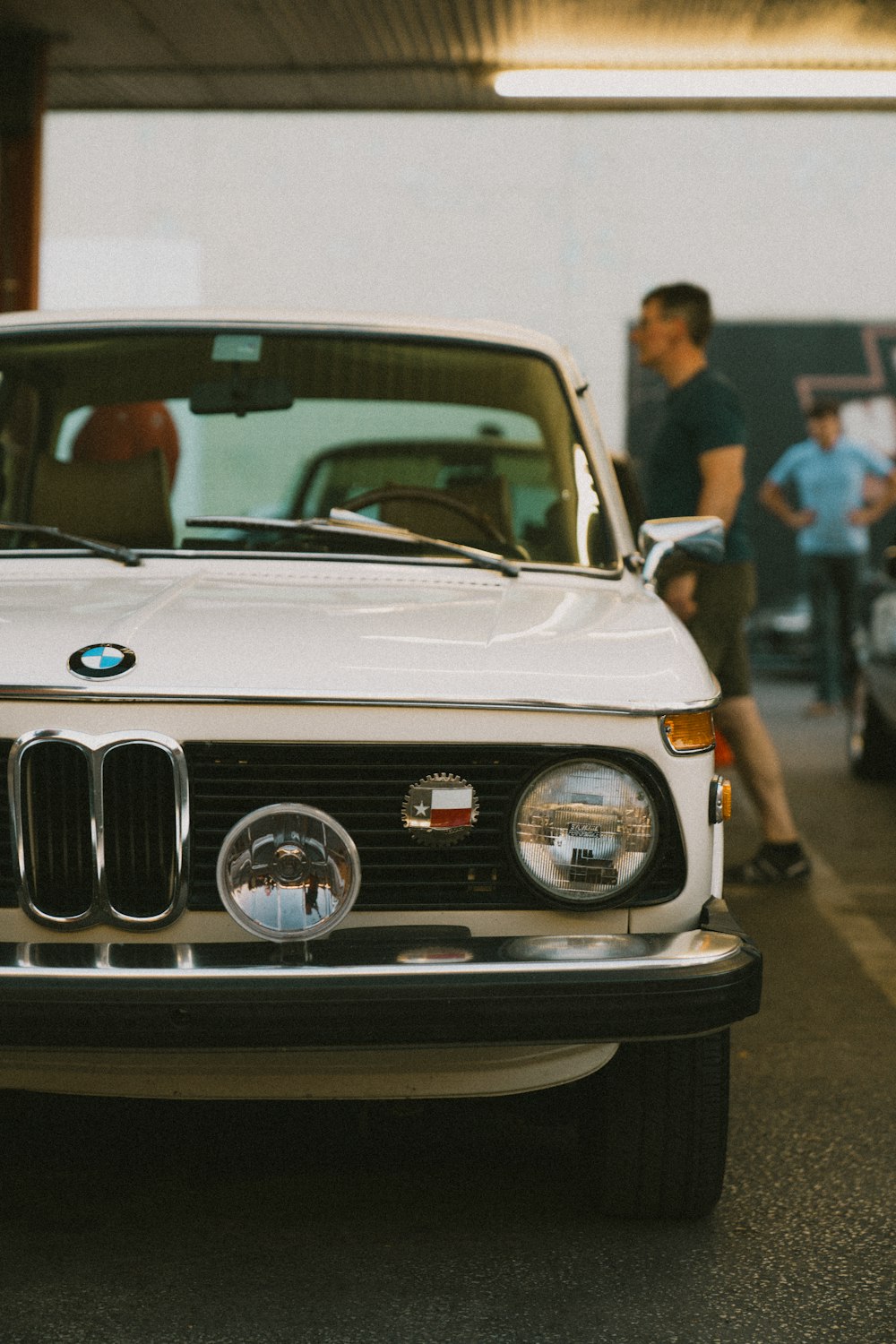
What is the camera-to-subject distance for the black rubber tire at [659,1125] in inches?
114

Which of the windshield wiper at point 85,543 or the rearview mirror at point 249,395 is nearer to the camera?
the windshield wiper at point 85,543

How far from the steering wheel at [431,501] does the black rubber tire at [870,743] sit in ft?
17.1

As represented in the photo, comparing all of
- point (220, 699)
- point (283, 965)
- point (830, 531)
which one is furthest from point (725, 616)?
point (830, 531)

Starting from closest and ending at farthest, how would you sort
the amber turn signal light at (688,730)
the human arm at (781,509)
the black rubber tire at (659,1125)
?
the amber turn signal light at (688,730) → the black rubber tire at (659,1125) → the human arm at (781,509)

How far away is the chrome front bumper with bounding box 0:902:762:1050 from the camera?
8.23ft

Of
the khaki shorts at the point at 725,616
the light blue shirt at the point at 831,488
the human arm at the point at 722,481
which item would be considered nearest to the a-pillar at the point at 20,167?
the human arm at the point at 722,481

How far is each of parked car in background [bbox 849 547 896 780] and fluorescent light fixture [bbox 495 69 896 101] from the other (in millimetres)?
2924

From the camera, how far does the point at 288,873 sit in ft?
8.57

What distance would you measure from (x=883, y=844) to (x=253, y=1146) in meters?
4.37

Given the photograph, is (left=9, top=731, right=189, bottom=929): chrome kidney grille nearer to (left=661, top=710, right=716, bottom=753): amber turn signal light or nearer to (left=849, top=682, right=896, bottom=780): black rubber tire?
(left=661, top=710, right=716, bottom=753): amber turn signal light

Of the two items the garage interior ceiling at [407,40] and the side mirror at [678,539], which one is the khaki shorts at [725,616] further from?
the garage interior ceiling at [407,40]

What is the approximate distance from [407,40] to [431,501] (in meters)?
6.22

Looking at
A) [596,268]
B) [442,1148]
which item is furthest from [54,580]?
[596,268]

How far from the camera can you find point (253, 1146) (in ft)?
11.3
